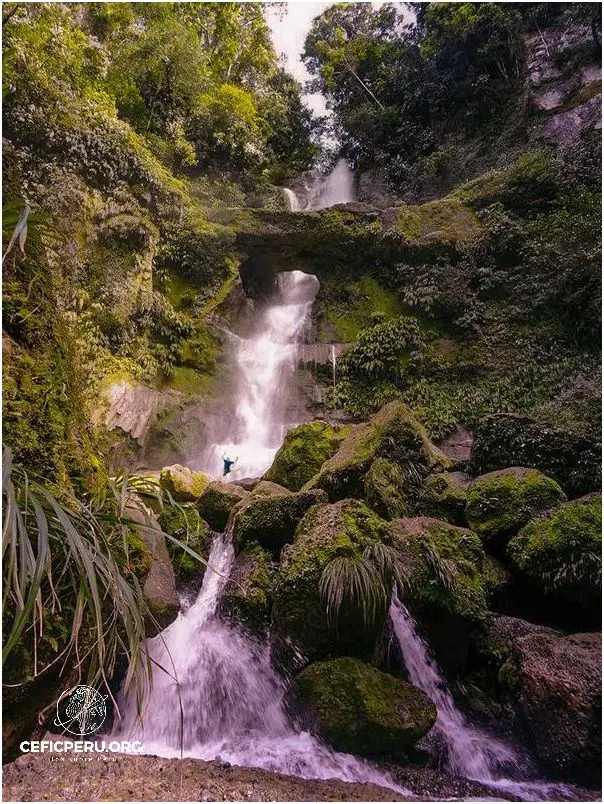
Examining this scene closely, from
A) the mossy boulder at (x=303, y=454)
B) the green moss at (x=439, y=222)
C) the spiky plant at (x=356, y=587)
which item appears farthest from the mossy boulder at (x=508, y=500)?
the green moss at (x=439, y=222)

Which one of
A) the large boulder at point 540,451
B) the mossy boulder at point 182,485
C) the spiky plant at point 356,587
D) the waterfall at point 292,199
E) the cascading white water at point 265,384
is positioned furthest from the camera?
the waterfall at point 292,199

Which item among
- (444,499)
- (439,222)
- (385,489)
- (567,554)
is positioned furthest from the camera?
(439,222)

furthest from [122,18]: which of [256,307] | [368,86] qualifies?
[368,86]

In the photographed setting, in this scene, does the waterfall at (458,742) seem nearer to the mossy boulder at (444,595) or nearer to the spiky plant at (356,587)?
the mossy boulder at (444,595)

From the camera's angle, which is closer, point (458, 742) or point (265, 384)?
point (458, 742)

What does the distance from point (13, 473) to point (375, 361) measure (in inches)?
287

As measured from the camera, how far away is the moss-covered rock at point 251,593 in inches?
113

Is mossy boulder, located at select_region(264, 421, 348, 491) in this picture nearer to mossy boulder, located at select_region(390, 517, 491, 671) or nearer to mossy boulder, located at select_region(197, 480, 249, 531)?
mossy boulder, located at select_region(197, 480, 249, 531)

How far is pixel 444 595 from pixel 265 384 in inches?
247

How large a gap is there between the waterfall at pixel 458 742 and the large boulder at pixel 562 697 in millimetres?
130

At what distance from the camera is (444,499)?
362 centimetres

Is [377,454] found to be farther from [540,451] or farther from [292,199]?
[292,199]

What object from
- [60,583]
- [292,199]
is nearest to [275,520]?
[60,583]

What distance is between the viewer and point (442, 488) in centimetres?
374
